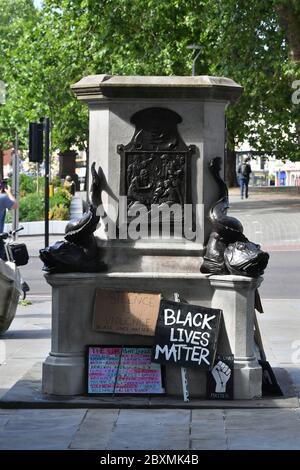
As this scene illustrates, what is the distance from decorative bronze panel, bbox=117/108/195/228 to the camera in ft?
31.6

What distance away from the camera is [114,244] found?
32.1 ft

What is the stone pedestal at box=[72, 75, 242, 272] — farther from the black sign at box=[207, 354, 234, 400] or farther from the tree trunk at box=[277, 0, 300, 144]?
the tree trunk at box=[277, 0, 300, 144]

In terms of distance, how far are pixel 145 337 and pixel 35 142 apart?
536 inches

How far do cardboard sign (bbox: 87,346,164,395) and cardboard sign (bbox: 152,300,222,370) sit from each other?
0.16 m

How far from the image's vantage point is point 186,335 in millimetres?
9492

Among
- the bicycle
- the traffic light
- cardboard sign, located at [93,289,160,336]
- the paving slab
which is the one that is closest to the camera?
the paving slab

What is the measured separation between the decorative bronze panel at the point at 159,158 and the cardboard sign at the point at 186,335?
2.91 ft

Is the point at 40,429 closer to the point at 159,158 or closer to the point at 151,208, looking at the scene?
the point at 151,208

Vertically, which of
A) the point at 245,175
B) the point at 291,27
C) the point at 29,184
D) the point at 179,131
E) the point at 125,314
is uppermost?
the point at 291,27

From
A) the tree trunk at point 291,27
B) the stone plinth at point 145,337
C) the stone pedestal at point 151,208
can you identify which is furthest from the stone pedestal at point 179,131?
the tree trunk at point 291,27

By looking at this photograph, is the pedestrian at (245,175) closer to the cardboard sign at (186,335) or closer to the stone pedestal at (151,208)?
the stone pedestal at (151,208)

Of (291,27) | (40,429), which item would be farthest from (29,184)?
(40,429)

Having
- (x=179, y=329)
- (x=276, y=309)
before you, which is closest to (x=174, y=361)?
(x=179, y=329)

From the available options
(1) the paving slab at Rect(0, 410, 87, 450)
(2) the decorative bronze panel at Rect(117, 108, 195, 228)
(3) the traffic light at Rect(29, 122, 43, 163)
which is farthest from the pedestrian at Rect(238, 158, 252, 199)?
(1) the paving slab at Rect(0, 410, 87, 450)
